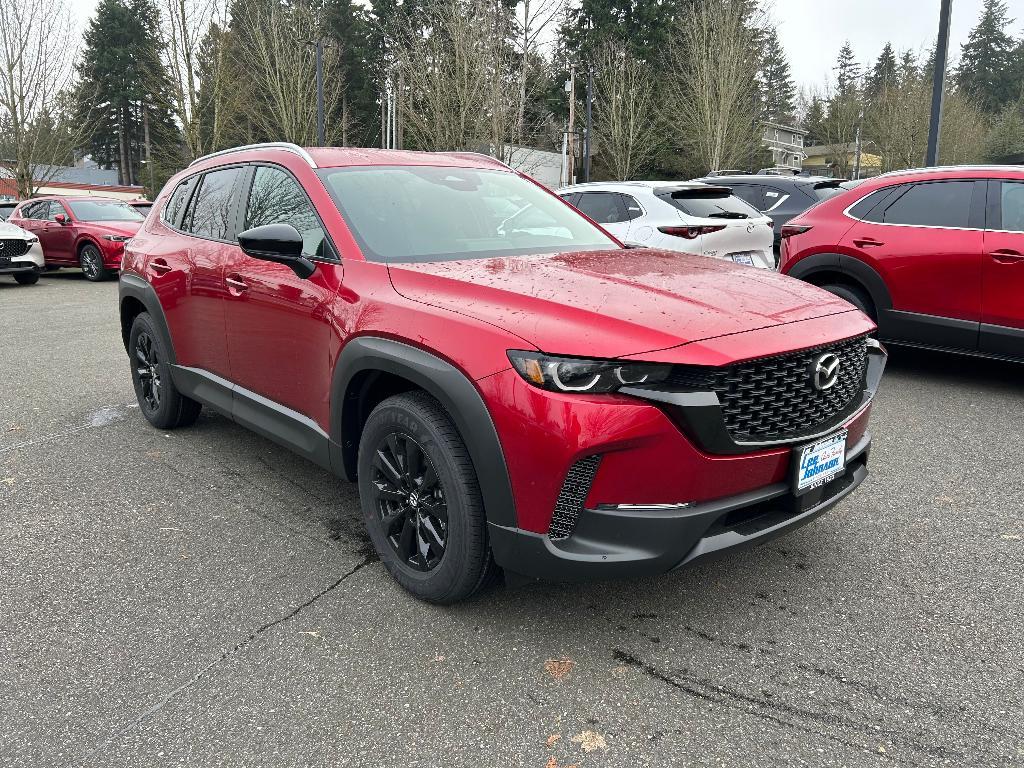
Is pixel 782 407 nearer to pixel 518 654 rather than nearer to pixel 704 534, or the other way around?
pixel 704 534

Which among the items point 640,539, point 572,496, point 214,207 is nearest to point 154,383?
point 214,207

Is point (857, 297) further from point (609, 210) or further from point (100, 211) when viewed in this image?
point (100, 211)

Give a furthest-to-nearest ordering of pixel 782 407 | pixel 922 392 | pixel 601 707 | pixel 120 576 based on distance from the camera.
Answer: pixel 922 392
pixel 120 576
pixel 782 407
pixel 601 707

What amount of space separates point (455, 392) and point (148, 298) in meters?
3.13

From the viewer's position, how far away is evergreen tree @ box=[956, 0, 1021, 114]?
242 ft

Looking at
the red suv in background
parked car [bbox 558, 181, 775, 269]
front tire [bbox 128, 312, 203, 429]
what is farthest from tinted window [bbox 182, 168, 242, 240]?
the red suv in background

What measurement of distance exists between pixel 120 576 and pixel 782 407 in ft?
8.79

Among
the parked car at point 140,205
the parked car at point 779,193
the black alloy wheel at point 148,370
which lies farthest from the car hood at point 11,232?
the parked car at point 779,193

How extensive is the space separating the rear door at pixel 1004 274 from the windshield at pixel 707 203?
2495 millimetres

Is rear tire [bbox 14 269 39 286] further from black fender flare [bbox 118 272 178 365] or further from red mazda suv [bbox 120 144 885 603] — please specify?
red mazda suv [bbox 120 144 885 603]

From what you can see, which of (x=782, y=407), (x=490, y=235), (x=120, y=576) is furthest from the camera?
(x=490, y=235)

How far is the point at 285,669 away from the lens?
2648mm

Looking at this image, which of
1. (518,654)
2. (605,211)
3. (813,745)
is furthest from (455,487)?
(605,211)

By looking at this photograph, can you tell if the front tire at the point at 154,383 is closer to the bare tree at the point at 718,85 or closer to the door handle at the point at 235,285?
the door handle at the point at 235,285
